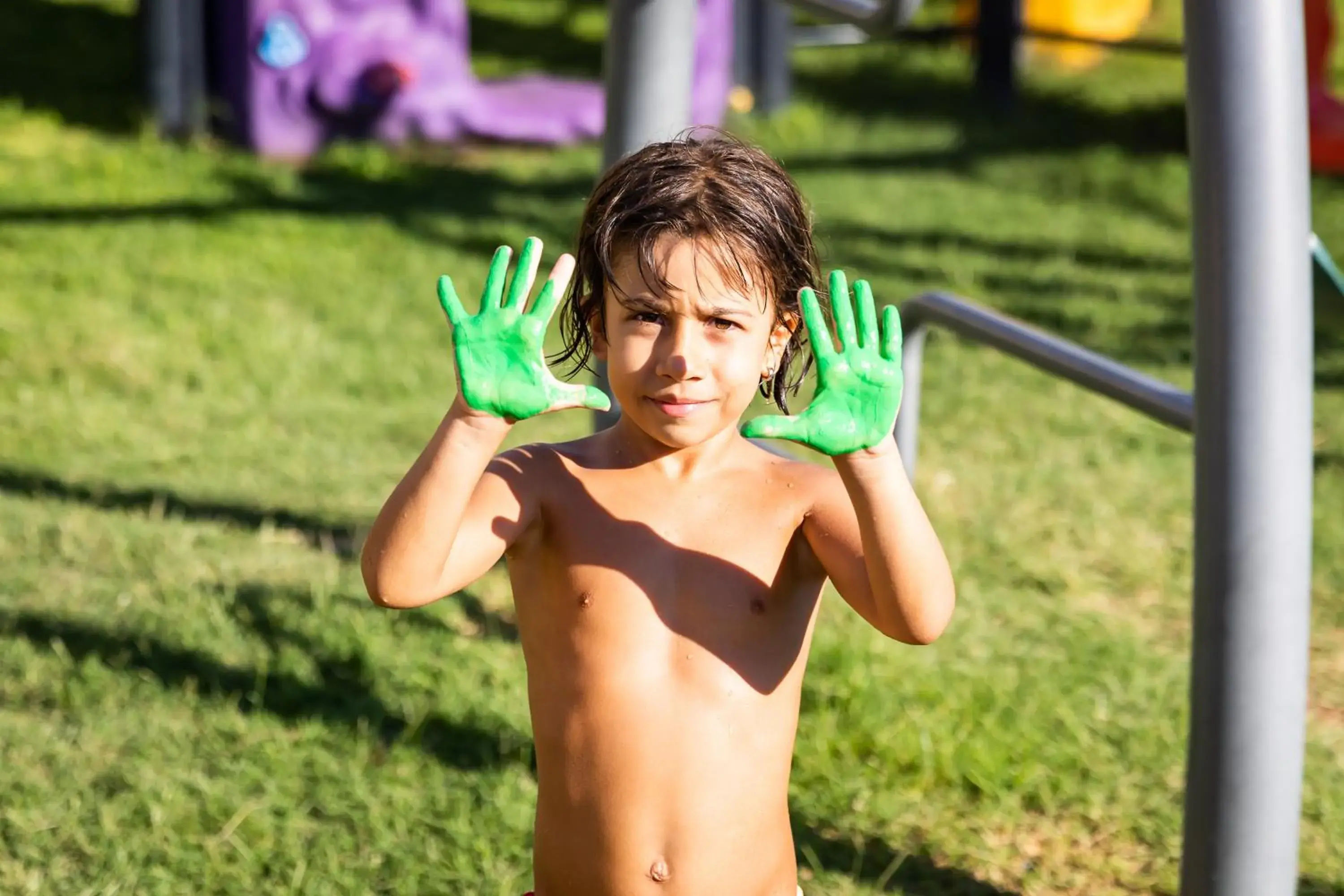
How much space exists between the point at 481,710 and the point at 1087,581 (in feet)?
4.68

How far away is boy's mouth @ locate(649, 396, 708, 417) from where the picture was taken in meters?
1.53

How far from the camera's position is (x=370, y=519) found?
146 inches

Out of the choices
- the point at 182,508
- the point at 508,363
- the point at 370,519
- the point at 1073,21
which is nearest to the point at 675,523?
the point at 508,363

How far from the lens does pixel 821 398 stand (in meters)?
1.50

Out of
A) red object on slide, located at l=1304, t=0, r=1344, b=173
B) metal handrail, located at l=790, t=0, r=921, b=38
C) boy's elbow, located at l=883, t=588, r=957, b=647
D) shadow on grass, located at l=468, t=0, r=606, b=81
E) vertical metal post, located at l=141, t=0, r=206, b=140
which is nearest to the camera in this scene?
boy's elbow, located at l=883, t=588, r=957, b=647

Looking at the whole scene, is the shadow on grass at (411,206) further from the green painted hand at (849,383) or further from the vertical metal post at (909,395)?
the green painted hand at (849,383)

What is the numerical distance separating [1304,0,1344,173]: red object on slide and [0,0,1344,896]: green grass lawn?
187 mm

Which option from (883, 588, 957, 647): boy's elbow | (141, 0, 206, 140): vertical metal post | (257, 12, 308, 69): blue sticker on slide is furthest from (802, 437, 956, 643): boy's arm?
(141, 0, 206, 140): vertical metal post

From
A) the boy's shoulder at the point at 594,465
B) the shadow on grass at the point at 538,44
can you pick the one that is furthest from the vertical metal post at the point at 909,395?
the shadow on grass at the point at 538,44

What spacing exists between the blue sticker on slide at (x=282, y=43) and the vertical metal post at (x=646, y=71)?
4.53 meters

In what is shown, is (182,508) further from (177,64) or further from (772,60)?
(772,60)

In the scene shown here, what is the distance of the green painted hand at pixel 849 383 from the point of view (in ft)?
4.87

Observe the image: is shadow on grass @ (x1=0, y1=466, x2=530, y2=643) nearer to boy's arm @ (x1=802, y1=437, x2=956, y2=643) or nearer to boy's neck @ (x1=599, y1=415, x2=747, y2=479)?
boy's neck @ (x1=599, y1=415, x2=747, y2=479)

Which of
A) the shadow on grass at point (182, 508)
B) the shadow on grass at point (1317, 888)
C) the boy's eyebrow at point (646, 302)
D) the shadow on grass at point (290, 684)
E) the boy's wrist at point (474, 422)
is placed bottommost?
the shadow on grass at point (1317, 888)
